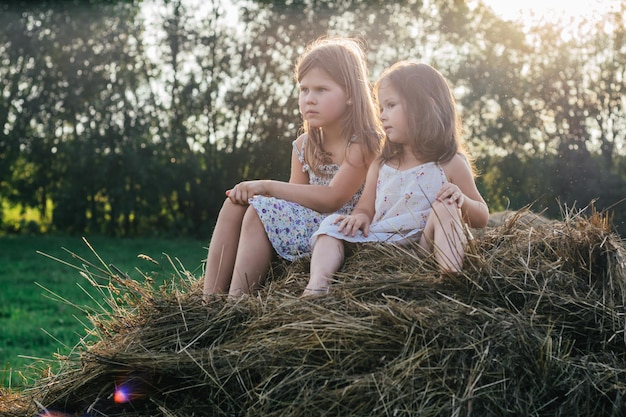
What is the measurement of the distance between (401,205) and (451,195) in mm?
340

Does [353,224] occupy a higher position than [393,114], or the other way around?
[393,114]

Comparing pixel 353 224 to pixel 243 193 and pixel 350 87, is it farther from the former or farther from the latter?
pixel 350 87

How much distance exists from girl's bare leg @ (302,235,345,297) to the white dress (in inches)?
1.7

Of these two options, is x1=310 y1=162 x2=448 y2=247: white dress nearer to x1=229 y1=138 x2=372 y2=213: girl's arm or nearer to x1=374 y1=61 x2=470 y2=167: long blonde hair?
x1=374 y1=61 x2=470 y2=167: long blonde hair

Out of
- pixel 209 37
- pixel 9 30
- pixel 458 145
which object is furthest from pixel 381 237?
pixel 9 30

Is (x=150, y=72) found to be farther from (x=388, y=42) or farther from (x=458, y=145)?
(x=458, y=145)

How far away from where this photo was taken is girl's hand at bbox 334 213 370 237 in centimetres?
298

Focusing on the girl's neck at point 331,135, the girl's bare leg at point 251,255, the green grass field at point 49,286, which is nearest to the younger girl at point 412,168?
the girl's bare leg at point 251,255

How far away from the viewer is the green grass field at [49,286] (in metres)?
4.93

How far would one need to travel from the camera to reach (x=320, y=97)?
3471 millimetres

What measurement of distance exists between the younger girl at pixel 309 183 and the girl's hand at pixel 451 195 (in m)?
0.59

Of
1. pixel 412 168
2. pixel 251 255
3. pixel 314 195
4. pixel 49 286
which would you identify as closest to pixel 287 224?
pixel 251 255

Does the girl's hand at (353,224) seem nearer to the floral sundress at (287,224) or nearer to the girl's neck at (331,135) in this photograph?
the floral sundress at (287,224)

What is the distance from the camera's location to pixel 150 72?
1104 centimetres
